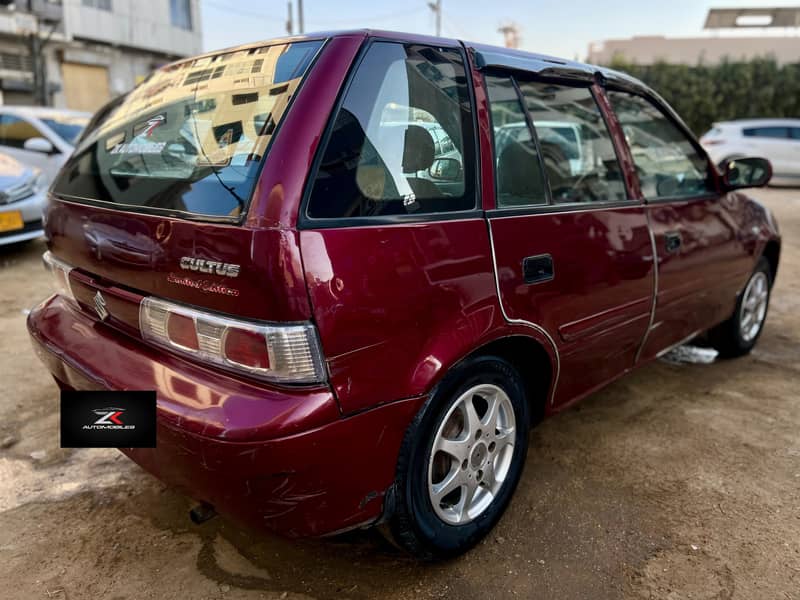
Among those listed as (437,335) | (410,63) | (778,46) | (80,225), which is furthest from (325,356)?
(778,46)

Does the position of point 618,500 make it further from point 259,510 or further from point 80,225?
point 80,225

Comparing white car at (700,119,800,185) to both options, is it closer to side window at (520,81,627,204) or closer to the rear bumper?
side window at (520,81,627,204)

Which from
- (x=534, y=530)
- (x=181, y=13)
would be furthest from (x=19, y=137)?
(x=181, y=13)

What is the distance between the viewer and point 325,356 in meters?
1.54

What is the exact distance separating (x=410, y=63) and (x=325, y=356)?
96cm

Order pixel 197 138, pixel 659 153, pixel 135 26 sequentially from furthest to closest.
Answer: pixel 135 26 → pixel 659 153 → pixel 197 138

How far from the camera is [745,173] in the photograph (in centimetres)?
336

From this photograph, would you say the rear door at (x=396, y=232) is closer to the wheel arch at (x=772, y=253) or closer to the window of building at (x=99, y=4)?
the wheel arch at (x=772, y=253)

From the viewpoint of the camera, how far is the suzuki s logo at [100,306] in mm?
1981

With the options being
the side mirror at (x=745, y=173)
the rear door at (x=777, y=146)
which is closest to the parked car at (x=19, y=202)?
the side mirror at (x=745, y=173)

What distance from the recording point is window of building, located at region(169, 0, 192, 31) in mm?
23591

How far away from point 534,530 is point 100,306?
1700 millimetres

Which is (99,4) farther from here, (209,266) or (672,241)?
(209,266)

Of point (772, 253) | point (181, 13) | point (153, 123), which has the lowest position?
point (772, 253)
